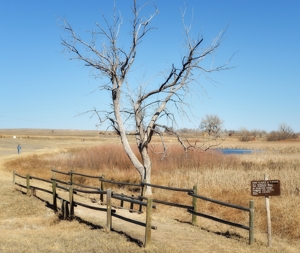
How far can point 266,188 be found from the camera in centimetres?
895

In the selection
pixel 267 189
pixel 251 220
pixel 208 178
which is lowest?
Answer: pixel 208 178

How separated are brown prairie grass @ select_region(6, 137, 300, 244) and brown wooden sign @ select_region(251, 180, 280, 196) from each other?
2412mm

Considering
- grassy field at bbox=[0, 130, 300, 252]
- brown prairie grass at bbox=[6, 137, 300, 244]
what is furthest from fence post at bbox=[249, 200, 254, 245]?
brown prairie grass at bbox=[6, 137, 300, 244]

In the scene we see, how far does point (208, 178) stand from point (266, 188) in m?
10.6

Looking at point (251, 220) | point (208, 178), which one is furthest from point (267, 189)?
point (208, 178)

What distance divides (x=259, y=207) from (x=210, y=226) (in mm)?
3890

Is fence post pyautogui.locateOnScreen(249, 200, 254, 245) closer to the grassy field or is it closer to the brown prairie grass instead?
the grassy field

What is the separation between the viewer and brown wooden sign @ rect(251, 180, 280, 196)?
29.0 ft

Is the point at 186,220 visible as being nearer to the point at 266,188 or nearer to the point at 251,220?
the point at 251,220

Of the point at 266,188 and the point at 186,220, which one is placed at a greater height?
the point at 266,188

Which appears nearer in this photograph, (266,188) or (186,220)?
(266,188)

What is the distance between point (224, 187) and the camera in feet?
58.6

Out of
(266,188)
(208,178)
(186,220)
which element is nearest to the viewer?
(266,188)

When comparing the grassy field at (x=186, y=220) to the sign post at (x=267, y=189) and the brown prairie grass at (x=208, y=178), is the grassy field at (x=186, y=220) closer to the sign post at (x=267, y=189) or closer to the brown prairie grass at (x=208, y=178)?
the brown prairie grass at (x=208, y=178)
